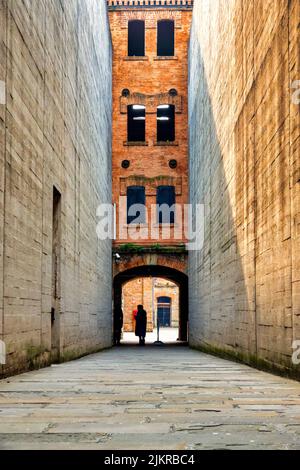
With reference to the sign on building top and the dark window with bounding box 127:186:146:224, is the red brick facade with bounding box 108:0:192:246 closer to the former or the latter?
the sign on building top

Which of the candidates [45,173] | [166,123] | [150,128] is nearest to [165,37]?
[166,123]

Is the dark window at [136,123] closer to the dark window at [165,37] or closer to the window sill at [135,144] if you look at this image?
the window sill at [135,144]

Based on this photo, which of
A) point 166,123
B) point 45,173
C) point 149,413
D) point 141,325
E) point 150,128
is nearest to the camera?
point 149,413

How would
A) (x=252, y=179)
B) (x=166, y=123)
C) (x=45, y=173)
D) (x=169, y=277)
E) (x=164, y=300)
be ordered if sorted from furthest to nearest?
(x=164, y=300) < (x=169, y=277) < (x=166, y=123) < (x=252, y=179) < (x=45, y=173)

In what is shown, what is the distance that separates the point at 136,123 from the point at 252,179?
56.1 feet

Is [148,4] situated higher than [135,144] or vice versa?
[148,4]

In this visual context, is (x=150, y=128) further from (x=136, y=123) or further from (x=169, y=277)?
(x=169, y=277)

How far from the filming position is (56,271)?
11.4 metres

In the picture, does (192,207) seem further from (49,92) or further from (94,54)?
(49,92)

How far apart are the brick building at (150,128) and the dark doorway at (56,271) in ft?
45.2

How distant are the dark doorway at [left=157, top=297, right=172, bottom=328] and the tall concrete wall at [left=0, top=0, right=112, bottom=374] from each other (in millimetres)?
34897

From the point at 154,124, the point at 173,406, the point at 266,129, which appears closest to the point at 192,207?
the point at 154,124
